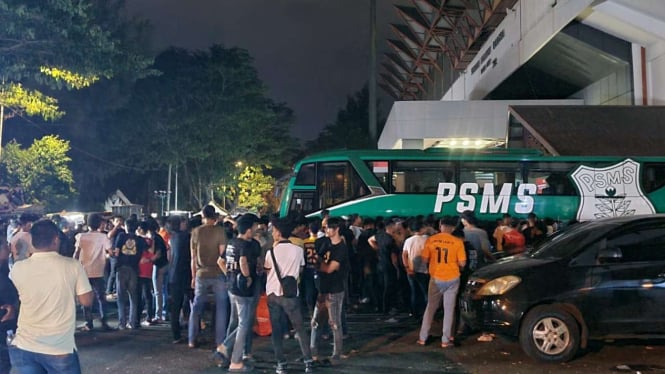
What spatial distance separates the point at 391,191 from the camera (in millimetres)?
14867

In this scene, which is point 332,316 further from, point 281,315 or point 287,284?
point 287,284

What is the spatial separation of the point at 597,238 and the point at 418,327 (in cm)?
333

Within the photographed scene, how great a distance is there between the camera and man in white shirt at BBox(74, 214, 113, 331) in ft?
30.0

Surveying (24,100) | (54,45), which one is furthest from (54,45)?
(24,100)

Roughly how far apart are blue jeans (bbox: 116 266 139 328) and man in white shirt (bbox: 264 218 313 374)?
352 cm

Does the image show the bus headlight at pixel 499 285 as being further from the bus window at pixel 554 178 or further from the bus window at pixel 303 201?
the bus window at pixel 554 178

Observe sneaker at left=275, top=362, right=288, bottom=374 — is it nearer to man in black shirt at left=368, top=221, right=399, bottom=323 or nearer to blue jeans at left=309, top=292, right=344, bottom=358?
blue jeans at left=309, top=292, right=344, bottom=358

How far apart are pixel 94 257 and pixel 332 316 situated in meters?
4.31

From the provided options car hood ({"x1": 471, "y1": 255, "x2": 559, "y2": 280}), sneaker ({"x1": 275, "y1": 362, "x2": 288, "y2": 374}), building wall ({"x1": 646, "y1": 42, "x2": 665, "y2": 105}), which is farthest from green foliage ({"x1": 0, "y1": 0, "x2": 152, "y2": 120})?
building wall ({"x1": 646, "y1": 42, "x2": 665, "y2": 105})

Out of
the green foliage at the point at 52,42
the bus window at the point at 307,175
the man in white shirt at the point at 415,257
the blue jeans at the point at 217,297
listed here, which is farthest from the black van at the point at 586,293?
the green foliage at the point at 52,42

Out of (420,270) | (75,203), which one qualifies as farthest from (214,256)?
(75,203)

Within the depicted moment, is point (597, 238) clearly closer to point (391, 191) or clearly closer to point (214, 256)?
point (214, 256)

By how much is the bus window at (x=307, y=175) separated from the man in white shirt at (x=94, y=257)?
6.63 m

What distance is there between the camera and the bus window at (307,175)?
1527 centimetres
